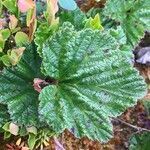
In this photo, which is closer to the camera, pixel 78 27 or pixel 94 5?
pixel 78 27

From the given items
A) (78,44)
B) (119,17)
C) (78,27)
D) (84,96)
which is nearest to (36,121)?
(84,96)

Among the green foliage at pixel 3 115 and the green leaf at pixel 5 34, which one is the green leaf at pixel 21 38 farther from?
the green foliage at pixel 3 115

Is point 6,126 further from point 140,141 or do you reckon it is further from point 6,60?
point 140,141

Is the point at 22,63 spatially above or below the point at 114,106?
above

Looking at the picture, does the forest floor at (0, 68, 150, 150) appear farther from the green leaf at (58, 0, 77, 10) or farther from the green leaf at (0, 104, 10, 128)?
the green leaf at (58, 0, 77, 10)

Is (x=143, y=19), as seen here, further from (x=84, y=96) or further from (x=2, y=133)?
(x=2, y=133)

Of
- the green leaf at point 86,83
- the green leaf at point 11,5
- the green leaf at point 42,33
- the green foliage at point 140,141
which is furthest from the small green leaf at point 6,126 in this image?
the green foliage at point 140,141

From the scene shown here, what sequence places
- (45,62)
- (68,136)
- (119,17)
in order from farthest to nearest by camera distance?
(119,17)
(68,136)
(45,62)
